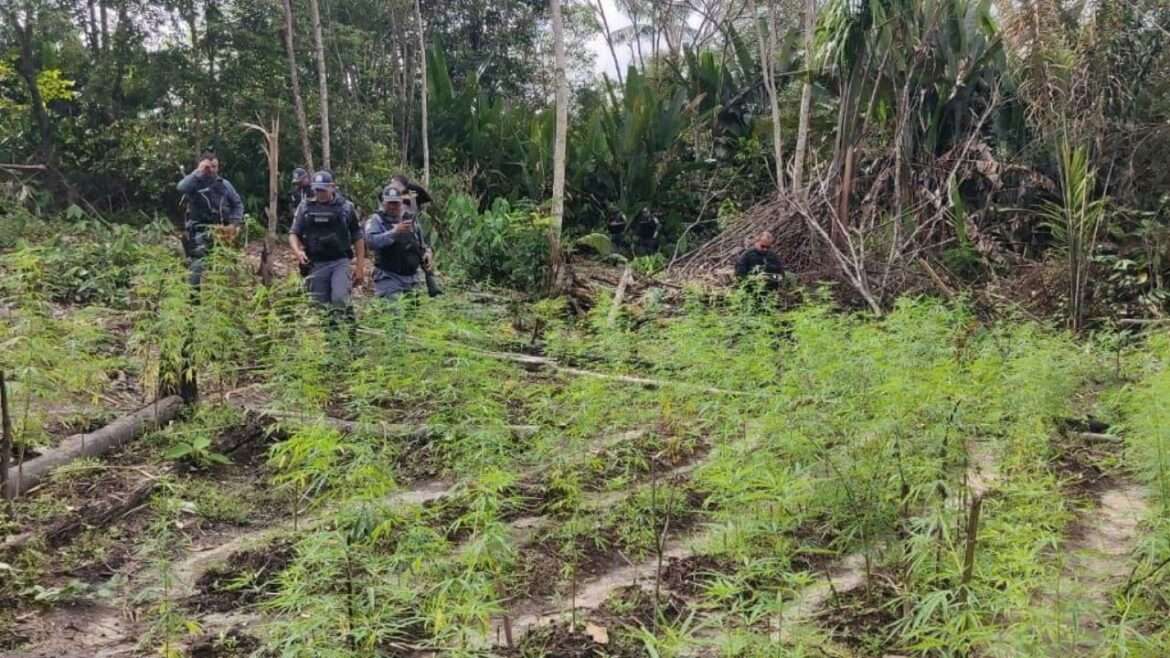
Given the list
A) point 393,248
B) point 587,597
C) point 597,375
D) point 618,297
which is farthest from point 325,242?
point 587,597

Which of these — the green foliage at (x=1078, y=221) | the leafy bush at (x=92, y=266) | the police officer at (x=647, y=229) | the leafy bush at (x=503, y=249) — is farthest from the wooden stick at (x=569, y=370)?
the police officer at (x=647, y=229)

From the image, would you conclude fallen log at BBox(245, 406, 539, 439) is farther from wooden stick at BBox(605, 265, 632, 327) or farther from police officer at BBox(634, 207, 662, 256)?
police officer at BBox(634, 207, 662, 256)

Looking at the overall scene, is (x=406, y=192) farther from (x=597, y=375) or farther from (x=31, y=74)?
(x=31, y=74)

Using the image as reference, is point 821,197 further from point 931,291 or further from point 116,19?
point 116,19

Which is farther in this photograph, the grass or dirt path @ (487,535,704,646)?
dirt path @ (487,535,704,646)

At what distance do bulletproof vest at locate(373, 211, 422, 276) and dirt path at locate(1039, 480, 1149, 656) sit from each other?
513 centimetres

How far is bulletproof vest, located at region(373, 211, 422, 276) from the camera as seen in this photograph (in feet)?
25.5

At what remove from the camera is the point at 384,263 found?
25.7 ft

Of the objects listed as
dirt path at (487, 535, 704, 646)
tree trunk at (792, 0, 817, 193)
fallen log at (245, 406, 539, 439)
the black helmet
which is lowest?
dirt path at (487, 535, 704, 646)

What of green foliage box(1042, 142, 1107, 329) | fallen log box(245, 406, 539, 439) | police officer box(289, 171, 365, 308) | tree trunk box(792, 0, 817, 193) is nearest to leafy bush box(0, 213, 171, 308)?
police officer box(289, 171, 365, 308)

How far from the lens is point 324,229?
729 centimetres

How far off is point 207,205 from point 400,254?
1909mm

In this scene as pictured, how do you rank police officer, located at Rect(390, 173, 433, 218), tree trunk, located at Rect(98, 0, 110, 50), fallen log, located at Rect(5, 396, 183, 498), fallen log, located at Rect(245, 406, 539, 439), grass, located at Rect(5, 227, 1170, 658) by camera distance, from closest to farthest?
grass, located at Rect(5, 227, 1170, 658) < fallen log, located at Rect(5, 396, 183, 498) < fallen log, located at Rect(245, 406, 539, 439) < police officer, located at Rect(390, 173, 433, 218) < tree trunk, located at Rect(98, 0, 110, 50)

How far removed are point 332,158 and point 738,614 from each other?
54.1 ft
